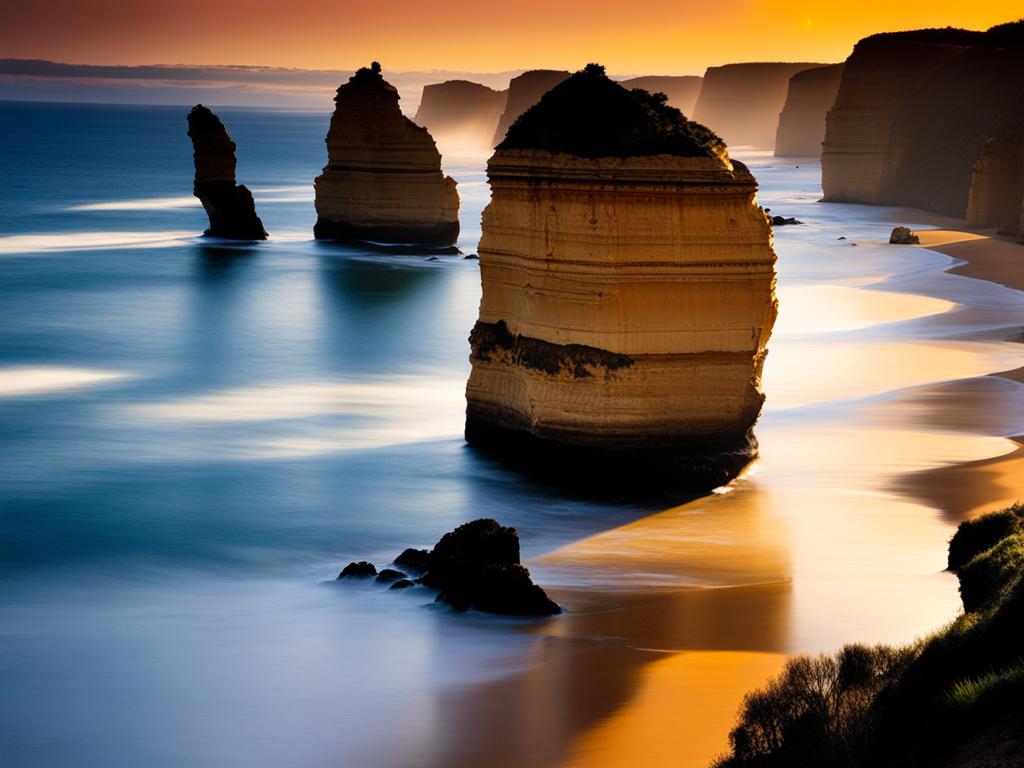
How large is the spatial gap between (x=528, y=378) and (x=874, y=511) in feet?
17.2

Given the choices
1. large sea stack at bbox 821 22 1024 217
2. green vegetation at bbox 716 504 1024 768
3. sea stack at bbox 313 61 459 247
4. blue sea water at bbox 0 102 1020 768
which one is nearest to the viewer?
green vegetation at bbox 716 504 1024 768

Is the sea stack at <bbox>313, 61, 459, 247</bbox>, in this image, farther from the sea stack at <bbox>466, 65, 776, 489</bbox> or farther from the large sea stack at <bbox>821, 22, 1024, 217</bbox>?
the sea stack at <bbox>466, 65, 776, 489</bbox>

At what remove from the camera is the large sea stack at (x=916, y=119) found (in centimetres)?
8212

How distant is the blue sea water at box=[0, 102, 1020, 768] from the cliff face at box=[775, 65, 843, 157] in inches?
5595

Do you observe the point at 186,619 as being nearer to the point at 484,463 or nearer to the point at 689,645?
the point at 689,645

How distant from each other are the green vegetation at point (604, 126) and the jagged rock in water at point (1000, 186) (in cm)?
4249

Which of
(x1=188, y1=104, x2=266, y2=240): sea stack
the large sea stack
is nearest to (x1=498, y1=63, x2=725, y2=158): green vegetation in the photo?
(x1=188, y1=104, x2=266, y2=240): sea stack

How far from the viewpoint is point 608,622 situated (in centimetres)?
1389

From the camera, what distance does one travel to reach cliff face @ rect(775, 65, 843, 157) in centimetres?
18675

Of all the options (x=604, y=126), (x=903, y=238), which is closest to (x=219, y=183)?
(x=903, y=238)

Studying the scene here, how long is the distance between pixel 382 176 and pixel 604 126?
38406mm

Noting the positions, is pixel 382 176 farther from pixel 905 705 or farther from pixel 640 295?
pixel 905 705

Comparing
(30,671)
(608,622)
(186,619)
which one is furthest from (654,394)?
(30,671)

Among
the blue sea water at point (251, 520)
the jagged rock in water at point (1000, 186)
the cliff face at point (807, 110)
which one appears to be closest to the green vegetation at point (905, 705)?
the blue sea water at point (251, 520)
